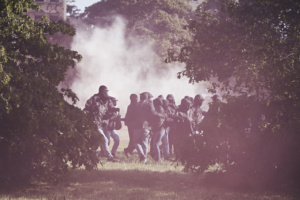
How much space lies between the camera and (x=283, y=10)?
347 inches

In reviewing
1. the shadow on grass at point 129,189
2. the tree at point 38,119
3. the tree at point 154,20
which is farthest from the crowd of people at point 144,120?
the tree at point 154,20

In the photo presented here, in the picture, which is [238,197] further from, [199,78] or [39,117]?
[39,117]

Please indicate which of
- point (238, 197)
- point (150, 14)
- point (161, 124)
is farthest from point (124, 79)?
point (238, 197)

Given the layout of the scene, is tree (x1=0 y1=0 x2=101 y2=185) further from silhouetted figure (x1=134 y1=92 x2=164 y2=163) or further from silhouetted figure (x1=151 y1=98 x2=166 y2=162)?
silhouetted figure (x1=151 y1=98 x2=166 y2=162)

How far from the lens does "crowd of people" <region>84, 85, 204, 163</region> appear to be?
12742 millimetres

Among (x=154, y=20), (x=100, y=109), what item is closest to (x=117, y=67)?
(x=154, y=20)

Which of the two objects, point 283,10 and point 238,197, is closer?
point 238,197

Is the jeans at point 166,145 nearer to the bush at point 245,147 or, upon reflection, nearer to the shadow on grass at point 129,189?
the shadow on grass at point 129,189

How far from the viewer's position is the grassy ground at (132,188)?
801cm

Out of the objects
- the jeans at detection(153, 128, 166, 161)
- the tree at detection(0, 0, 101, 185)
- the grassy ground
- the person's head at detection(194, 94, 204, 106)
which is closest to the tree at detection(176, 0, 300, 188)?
the grassy ground

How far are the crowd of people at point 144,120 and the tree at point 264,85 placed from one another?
3.82 metres

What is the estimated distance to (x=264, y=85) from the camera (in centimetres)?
884

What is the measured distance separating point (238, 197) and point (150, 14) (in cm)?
3105

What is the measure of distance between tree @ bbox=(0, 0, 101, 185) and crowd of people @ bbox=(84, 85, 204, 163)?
4.21 metres
